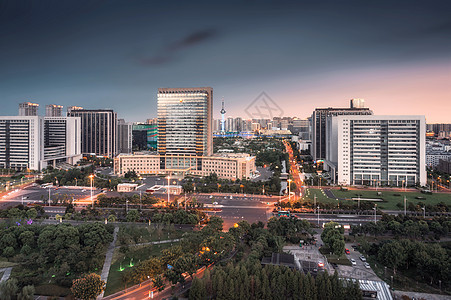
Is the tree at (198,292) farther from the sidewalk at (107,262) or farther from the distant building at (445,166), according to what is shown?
the distant building at (445,166)

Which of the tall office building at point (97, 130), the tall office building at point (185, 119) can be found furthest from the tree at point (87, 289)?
the tall office building at point (97, 130)

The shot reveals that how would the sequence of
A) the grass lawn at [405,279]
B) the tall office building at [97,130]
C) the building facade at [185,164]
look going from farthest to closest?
the tall office building at [97,130]
the building facade at [185,164]
the grass lawn at [405,279]

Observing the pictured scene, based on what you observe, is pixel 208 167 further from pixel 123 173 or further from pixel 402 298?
pixel 402 298

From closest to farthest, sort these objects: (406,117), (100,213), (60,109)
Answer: (100,213) → (406,117) → (60,109)

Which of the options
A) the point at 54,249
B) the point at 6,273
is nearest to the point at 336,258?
the point at 54,249

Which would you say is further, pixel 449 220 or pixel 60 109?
pixel 60 109

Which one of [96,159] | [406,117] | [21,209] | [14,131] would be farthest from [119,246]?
[96,159]
